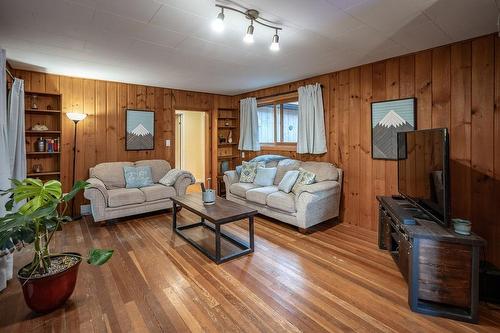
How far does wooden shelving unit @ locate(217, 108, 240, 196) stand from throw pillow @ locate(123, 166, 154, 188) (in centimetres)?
181

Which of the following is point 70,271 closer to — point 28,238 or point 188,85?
point 28,238

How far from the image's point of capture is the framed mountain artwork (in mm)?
3201

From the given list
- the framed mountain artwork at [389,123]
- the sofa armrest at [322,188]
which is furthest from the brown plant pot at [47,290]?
the framed mountain artwork at [389,123]

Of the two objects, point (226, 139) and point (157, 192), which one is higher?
point (226, 139)

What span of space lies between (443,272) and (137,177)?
165 inches

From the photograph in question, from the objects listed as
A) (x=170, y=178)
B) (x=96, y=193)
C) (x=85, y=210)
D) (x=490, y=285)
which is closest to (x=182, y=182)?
(x=170, y=178)

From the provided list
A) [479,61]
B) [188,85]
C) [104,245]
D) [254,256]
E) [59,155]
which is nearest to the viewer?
[479,61]

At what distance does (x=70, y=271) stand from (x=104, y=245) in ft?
4.16

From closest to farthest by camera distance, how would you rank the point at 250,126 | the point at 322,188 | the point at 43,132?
the point at 322,188 < the point at 43,132 < the point at 250,126

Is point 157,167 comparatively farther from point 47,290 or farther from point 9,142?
point 47,290

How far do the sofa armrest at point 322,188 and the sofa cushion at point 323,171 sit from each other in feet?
0.35

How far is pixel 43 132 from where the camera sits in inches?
155

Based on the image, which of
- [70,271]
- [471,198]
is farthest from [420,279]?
[70,271]

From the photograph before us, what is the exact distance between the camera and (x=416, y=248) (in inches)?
75.0
